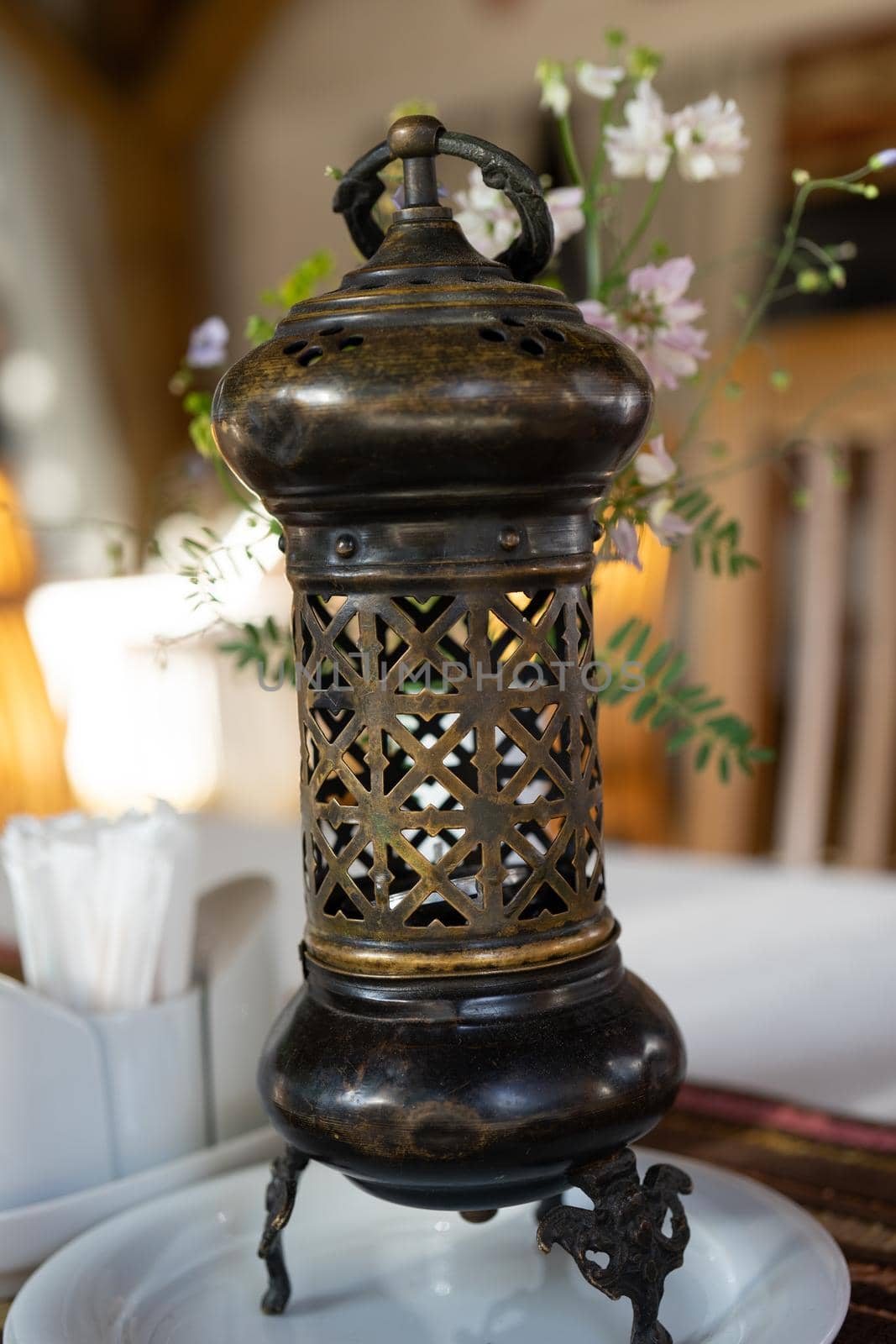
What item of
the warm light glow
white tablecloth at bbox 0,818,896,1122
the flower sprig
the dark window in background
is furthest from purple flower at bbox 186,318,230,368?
the dark window in background

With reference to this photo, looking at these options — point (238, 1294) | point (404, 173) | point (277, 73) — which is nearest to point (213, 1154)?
point (238, 1294)

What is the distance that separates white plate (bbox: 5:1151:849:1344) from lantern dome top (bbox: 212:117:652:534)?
0.32 meters

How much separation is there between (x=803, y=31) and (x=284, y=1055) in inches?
174

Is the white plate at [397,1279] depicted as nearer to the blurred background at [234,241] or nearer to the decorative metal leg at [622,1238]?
the decorative metal leg at [622,1238]

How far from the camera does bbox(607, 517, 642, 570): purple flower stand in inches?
27.9

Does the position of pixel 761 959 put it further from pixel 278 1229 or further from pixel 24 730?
pixel 24 730

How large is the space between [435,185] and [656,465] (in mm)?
185

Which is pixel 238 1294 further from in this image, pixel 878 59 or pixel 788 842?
pixel 878 59

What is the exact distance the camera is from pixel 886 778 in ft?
5.83

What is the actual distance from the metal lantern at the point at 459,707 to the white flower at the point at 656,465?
0.13 m

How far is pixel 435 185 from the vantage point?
58cm

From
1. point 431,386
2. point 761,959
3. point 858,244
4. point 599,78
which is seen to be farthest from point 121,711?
point 431,386

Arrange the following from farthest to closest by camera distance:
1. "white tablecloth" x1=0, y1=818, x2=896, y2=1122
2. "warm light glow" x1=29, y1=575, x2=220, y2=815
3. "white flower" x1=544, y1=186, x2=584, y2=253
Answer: "warm light glow" x1=29, y1=575, x2=220, y2=815 < "white tablecloth" x1=0, y1=818, x2=896, y2=1122 < "white flower" x1=544, y1=186, x2=584, y2=253

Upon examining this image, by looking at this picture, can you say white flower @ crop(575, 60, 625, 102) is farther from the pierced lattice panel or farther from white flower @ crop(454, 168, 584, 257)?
the pierced lattice panel
